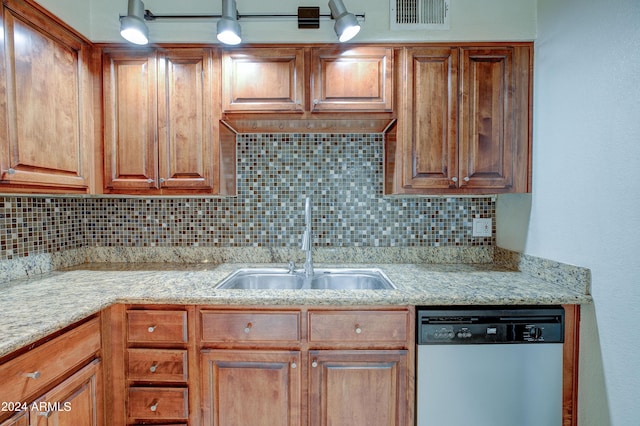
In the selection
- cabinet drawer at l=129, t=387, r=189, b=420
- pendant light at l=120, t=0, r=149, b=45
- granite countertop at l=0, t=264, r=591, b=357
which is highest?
pendant light at l=120, t=0, r=149, b=45

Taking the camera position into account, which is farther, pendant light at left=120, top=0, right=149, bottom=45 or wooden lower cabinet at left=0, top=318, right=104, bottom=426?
pendant light at left=120, top=0, right=149, bottom=45

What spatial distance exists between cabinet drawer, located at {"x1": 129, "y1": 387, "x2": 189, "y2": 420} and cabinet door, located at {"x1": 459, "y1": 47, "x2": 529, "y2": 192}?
1.71 meters

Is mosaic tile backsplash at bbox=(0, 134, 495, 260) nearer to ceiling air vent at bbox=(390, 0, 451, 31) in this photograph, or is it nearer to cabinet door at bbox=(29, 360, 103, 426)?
ceiling air vent at bbox=(390, 0, 451, 31)

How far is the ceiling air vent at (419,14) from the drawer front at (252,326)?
1.54 metres

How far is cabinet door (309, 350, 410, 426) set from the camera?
1358 millimetres

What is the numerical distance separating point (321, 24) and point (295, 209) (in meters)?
1.03

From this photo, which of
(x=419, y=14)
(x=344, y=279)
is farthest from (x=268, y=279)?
(x=419, y=14)

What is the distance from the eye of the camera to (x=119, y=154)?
1688mm

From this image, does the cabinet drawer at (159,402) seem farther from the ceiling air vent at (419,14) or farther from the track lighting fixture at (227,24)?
the ceiling air vent at (419,14)

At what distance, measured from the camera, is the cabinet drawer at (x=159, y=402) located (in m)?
1.37

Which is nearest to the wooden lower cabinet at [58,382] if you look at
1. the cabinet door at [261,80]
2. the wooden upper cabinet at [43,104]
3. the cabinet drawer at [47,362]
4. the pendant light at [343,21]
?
the cabinet drawer at [47,362]

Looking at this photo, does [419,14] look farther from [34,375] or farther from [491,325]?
[34,375]

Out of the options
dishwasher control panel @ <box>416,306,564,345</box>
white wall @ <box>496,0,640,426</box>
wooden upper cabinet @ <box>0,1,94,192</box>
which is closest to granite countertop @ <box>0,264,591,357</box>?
dishwasher control panel @ <box>416,306,564,345</box>

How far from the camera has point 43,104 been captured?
1391 mm
